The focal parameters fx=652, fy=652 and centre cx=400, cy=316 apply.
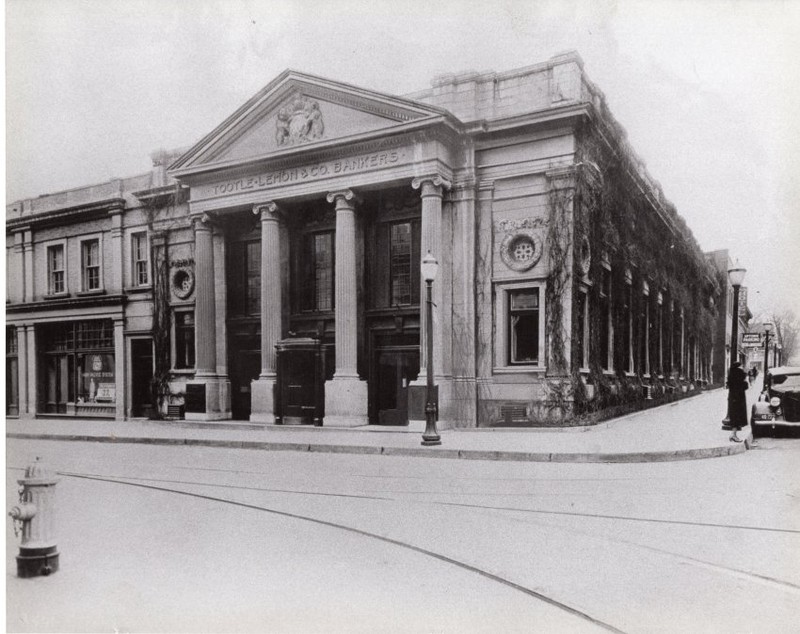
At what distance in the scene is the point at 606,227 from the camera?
11797 millimetres

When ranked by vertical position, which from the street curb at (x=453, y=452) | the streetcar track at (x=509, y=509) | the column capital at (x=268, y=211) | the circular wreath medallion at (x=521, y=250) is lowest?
the street curb at (x=453, y=452)

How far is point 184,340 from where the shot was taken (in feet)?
41.6

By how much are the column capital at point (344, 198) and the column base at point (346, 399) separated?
4116 mm

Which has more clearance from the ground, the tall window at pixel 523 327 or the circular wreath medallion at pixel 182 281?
the circular wreath medallion at pixel 182 281

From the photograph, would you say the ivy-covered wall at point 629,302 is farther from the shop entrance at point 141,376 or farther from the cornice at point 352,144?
the shop entrance at point 141,376

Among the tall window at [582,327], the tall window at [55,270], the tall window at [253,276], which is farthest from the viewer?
the tall window at [253,276]

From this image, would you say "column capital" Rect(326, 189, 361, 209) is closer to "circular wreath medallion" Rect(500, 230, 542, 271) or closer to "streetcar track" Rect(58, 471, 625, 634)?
"circular wreath medallion" Rect(500, 230, 542, 271)

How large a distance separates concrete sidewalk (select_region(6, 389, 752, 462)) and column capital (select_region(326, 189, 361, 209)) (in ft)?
17.4

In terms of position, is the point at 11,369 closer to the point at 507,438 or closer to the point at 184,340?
the point at 184,340

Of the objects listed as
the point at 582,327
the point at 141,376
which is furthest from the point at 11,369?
the point at 582,327

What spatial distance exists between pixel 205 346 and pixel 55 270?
443cm

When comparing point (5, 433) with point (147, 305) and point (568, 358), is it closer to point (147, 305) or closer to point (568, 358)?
point (147, 305)

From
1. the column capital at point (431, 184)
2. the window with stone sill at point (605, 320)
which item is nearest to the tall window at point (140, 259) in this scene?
→ the column capital at point (431, 184)

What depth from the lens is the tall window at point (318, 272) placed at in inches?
660
